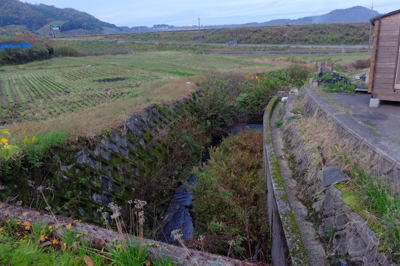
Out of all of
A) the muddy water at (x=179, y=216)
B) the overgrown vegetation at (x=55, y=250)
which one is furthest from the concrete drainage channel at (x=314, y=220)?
the muddy water at (x=179, y=216)

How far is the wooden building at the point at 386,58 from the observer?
7695 mm

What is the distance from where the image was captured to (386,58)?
7.88m

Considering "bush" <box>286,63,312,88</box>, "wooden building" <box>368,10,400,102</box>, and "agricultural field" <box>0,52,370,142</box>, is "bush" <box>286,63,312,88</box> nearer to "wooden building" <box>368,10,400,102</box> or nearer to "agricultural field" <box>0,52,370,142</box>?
"agricultural field" <box>0,52,370,142</box>

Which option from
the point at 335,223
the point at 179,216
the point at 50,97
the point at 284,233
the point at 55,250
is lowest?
the point at 179,216

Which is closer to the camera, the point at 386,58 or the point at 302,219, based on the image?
the point at 302,219

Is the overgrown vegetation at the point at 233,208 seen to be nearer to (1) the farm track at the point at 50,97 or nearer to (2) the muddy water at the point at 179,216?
(2) the muddy water at the point at 179,216

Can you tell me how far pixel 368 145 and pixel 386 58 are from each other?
192 inches

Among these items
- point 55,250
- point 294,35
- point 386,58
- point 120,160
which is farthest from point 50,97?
point 294,35

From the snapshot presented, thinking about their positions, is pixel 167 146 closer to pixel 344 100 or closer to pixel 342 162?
pixel 344 100

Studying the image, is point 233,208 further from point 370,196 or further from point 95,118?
point 95,118

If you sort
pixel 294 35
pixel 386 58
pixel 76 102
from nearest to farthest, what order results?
pixel 386 58
pixel 76 102
pixel 294 35

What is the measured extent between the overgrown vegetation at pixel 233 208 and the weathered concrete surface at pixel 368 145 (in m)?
2.71

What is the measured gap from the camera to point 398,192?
11.5 feet

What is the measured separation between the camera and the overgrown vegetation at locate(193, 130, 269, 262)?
20.9 feet
